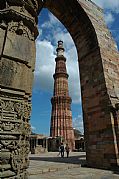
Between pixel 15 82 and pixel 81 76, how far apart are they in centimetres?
525

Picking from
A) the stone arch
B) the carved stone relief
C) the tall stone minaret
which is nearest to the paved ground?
the stone arch

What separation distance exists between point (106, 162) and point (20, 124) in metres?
4.16

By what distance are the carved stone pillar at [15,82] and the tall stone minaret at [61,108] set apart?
22.5 meters

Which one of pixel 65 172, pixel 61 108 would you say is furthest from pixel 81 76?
pixel 61 108

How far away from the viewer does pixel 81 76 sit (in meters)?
7.84

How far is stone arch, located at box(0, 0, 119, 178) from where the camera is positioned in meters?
2.71

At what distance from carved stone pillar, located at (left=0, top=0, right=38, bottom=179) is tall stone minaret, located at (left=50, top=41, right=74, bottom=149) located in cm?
2252

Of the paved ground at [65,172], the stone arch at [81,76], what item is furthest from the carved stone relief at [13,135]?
the paved ground at [65,172]

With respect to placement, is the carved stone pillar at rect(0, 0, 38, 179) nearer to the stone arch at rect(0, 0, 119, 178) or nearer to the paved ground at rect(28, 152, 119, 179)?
the stone arch at rect(0, 0, 119, 178)

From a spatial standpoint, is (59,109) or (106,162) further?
(59,109)

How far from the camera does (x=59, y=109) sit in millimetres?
A: 26188

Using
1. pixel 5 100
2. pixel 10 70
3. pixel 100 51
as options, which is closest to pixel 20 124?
pixel 5 100

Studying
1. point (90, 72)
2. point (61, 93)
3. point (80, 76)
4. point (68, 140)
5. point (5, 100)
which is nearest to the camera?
point (5, 100)

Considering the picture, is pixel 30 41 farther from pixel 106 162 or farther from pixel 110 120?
pixel 106 162
